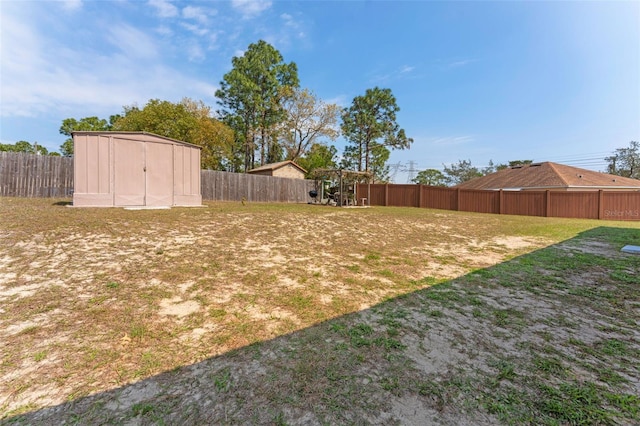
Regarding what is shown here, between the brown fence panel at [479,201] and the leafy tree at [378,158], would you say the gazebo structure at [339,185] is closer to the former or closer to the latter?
the brown fence panel at [479,201]

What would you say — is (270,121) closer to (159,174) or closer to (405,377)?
(159,174)

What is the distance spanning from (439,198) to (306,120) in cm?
1499

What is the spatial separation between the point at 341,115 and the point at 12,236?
2718 centimetres

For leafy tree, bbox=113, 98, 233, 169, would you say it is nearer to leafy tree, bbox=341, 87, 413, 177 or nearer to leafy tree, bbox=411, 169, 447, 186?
leafy tree, bbox=341, 87, 413, 177

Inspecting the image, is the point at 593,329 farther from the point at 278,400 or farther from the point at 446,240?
the point at 446,240

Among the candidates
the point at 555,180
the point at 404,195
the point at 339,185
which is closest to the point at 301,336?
the point at 339,185

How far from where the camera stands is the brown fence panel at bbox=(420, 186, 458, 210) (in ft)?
55.1

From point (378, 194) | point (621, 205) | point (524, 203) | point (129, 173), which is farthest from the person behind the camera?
point (378, 194)

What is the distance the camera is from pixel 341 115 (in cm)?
2788

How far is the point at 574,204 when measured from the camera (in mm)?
13695

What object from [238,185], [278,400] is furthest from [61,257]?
[238,185]

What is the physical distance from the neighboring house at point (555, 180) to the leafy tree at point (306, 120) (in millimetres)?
13524

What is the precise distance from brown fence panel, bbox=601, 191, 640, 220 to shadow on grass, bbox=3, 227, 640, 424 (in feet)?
50.5

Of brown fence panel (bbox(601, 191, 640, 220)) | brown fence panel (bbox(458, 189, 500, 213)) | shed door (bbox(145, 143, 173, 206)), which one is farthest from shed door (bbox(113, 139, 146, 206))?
brown fence panel (bbox(601, 191, 640, 220))
